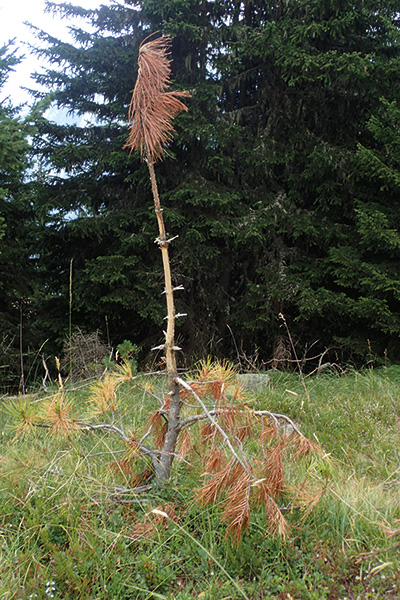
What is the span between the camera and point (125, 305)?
733 centimetres

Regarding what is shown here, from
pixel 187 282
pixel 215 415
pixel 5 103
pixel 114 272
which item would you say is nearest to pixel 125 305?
pixel 114 272

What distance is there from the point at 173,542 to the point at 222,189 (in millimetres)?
6199

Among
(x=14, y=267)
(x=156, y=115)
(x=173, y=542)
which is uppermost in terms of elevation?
(x=156, y=115)

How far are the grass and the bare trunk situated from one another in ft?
0.41

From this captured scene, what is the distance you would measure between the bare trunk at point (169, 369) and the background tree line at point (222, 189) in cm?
473

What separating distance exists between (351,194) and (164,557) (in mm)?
6880

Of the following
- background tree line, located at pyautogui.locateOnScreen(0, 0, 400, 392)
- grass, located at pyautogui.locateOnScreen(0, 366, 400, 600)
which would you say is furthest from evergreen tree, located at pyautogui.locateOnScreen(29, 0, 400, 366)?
grass, located at pyautogui.locateOnScreen(0, 366, 400, 600)

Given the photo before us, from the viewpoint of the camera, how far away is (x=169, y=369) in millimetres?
2398

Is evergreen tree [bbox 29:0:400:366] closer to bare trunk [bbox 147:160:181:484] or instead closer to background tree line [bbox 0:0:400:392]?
background tree line [bbox 0:0:400:392]

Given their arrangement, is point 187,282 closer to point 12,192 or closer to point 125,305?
point 125,305

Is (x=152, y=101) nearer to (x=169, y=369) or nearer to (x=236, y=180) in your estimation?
(x=169, y=369)

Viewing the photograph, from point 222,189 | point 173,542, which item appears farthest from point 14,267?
point 173,542

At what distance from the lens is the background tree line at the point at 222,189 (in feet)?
23.1

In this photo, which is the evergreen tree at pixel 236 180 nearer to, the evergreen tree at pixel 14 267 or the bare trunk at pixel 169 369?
the evergreen tree at pixel 14 267
